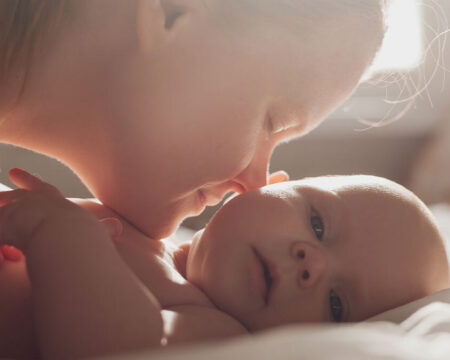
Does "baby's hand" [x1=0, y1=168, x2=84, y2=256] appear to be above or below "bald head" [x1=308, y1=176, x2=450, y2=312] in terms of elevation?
above

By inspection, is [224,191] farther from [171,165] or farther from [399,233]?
[399,233]

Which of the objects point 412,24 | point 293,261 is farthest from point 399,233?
point 412,24

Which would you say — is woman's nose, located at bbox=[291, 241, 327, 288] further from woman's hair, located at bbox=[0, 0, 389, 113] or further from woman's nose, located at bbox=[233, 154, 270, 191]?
woman's hair, located at bbox=[0, 0, 389, 113]

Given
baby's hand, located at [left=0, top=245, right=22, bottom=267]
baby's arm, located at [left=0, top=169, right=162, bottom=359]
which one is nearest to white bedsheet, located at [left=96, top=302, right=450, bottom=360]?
baby's arm, located at [left=0, top=169, right=162, bottom=359]

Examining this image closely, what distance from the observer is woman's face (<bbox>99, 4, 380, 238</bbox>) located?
2.96 ft

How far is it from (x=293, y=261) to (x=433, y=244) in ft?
0.80

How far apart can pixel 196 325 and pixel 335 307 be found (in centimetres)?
27

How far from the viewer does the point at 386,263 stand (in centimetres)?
93

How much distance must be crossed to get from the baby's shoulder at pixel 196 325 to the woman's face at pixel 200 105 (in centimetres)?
23

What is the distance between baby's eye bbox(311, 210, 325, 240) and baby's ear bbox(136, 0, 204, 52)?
0.37 metres

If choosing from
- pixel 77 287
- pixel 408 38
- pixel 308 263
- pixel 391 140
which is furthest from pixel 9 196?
pixel 391 140

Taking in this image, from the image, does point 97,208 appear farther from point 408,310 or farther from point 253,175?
point 408,310

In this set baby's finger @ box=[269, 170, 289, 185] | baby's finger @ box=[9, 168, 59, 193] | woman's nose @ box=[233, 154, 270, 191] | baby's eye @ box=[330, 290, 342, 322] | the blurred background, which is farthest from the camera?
the blurred background

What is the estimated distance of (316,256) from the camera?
906 millimetres
